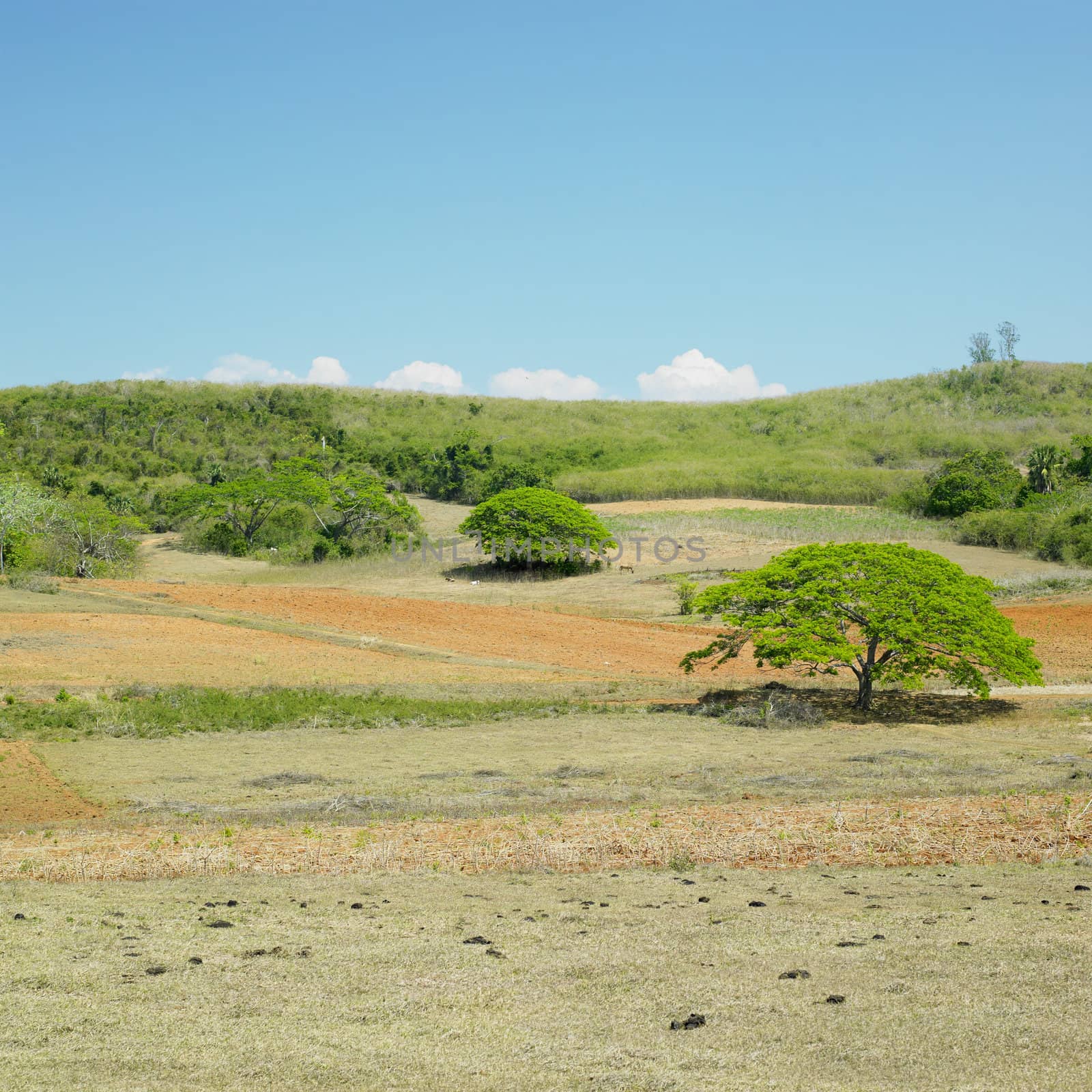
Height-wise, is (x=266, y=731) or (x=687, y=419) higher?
(x=687, y=419)

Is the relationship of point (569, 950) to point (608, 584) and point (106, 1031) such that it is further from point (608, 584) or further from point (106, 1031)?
point (608, 584)

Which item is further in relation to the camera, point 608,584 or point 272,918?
point 608,584

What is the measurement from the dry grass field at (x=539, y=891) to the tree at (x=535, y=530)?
2755 centimetres

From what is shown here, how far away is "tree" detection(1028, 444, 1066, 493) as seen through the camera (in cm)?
6950

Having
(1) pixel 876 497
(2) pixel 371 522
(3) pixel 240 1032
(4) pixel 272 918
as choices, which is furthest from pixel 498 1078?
(1) pixel 876 497

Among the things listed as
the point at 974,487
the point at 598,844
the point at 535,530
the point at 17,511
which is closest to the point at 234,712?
the point at 598,844

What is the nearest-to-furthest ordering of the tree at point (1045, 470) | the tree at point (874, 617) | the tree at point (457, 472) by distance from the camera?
the tree at point (874, 617)
the tree at point (1045, 470)
the tree at point (457, 472)

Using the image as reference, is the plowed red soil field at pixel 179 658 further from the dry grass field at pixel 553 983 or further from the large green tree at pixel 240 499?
the large green tree at pixel 240 499

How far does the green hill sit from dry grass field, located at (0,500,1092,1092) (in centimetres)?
5983

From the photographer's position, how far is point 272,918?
8.70 meters

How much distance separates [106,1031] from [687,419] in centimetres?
12466

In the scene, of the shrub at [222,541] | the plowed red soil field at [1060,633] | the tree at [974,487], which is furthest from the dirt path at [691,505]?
the plowed red soil field at [1060,633]

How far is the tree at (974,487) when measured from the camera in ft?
224

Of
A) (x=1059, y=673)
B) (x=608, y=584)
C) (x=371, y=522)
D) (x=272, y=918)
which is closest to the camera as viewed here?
(x=272, y=918)
